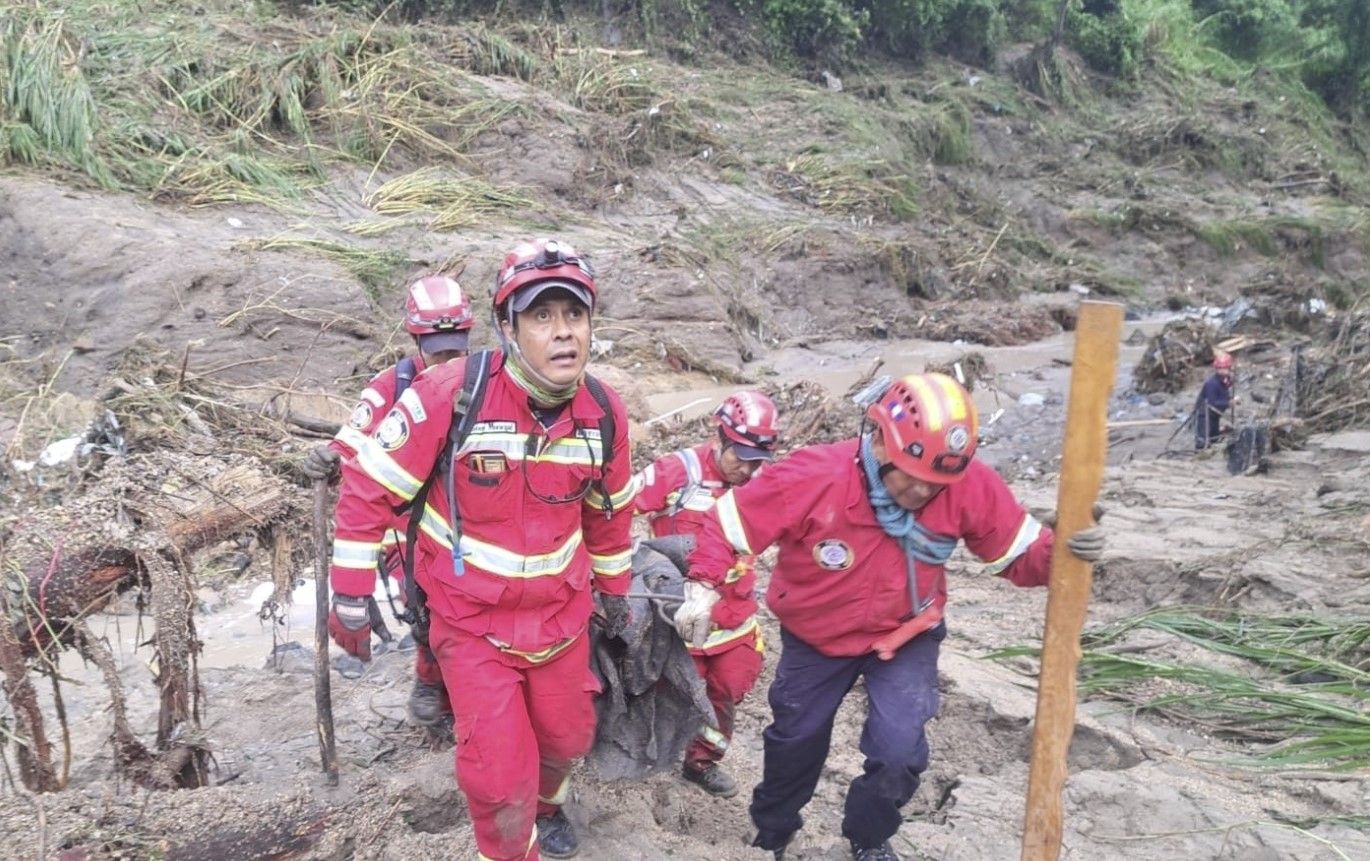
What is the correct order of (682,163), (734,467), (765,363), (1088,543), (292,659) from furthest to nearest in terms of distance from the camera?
(682,163) → (765,363) → (292,659) → (734,467) → (1088,543)

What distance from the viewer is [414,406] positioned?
3.06 m

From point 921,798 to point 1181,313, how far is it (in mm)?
18942

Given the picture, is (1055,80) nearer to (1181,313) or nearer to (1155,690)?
(1181,313)

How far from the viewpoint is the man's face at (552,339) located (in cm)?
301

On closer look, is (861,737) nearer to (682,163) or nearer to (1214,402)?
(1214,402)

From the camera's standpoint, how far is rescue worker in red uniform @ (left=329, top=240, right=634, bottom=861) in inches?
120

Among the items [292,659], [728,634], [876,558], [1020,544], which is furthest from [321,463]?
[1020,544]

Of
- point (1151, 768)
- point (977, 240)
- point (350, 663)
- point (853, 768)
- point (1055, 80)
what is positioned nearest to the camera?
point (1151, 768)

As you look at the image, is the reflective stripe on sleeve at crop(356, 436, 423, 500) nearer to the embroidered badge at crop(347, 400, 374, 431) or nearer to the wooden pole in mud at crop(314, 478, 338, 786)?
the wooden pole in mud at crop(314, 478, 338, 786)

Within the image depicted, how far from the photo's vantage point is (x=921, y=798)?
4.17 m

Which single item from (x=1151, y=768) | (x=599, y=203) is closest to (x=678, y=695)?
(x=1151, y=768)

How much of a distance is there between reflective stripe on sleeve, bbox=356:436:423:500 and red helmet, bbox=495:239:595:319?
52 centimetres

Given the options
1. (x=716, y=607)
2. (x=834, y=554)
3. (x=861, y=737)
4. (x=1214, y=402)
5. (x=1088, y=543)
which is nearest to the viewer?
(x=1088, y=543)

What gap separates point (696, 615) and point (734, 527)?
0.30 metres
